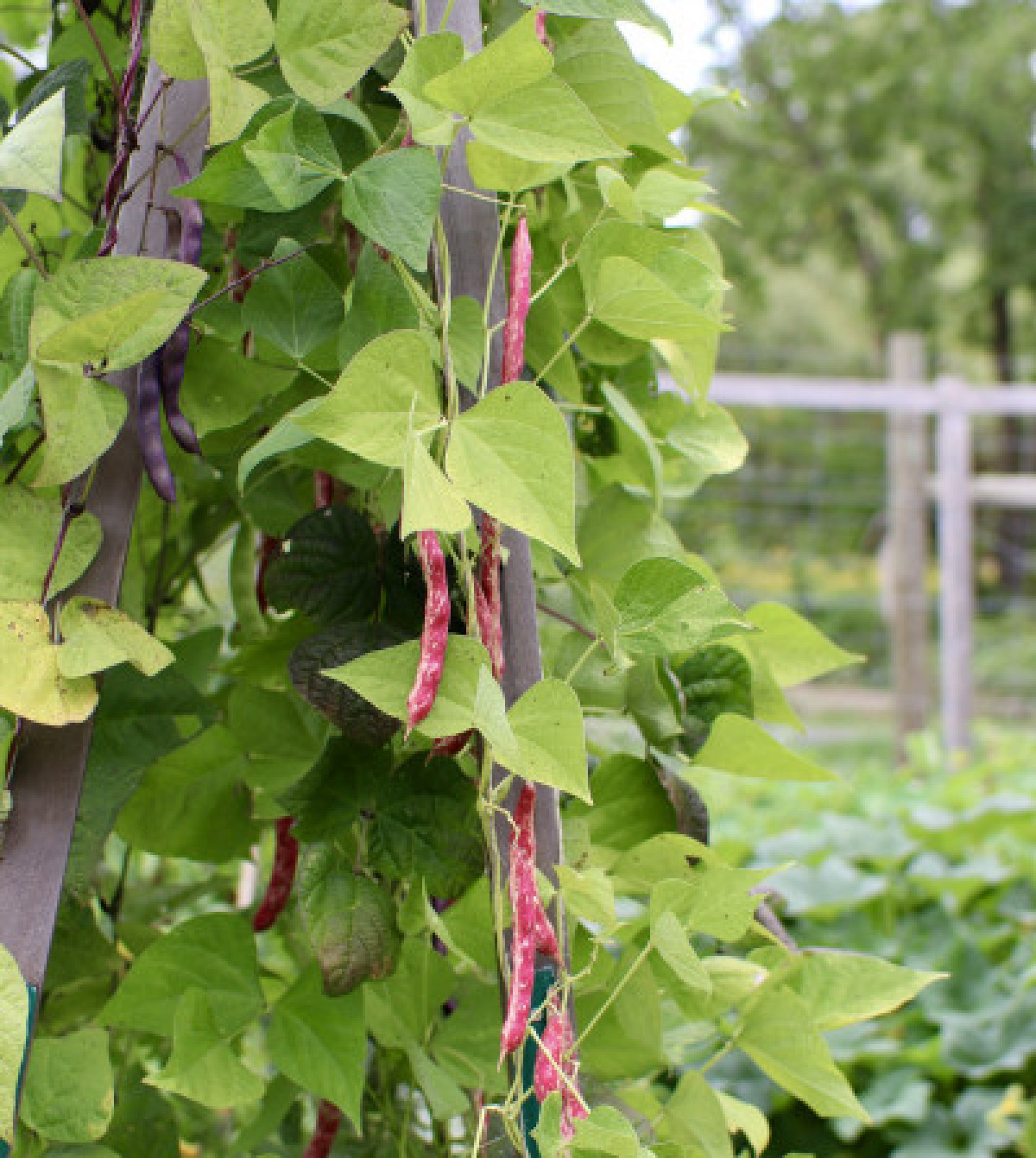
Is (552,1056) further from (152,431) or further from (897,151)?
(897,151)

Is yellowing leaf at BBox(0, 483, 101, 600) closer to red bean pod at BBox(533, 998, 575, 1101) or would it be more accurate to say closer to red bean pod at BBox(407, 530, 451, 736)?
red bean pod at BBox(407, 530, 451, 736)

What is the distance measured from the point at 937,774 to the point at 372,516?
7.28 feet

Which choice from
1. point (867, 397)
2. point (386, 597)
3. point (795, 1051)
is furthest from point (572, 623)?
point (867, 397)

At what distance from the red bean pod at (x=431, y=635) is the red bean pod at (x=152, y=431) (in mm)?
109

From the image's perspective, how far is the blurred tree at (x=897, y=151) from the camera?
12992 mm

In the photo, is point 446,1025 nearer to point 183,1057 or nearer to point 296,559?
point 183,1057

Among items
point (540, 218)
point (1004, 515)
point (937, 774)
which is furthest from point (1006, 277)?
point (540, 218)

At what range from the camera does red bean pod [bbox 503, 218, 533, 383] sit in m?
0.47

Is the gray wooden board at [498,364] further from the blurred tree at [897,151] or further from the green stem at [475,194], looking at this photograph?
the blurred tree at [897,151]

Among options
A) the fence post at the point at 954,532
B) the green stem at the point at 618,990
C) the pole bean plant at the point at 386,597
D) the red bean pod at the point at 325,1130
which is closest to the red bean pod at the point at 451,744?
the pole bean plant at the point at 386,597

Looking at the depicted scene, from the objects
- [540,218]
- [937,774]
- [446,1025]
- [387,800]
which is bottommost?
[937,774]

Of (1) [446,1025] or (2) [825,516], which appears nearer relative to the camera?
(1) [446,1025]

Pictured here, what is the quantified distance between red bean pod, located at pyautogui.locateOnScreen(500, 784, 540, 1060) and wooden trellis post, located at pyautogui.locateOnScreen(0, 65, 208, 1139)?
0.17 meters

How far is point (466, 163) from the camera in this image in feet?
1.55
